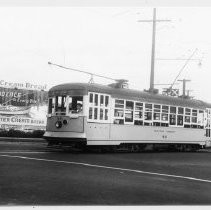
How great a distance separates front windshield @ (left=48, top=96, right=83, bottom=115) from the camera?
2111cm

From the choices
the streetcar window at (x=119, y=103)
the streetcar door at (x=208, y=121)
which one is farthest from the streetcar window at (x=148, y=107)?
the streetcar door at (x=208, y=121)

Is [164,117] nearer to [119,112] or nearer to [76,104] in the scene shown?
[119,112]

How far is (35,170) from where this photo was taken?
42.8ft

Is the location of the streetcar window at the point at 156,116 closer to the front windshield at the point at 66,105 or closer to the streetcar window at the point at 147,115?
the streetcar window at the point at 147,115

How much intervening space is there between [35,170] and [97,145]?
8574mm

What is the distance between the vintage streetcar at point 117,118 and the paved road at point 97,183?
4.72 meters

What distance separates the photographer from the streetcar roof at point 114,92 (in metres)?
21.2

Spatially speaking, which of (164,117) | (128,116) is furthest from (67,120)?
(164,117)

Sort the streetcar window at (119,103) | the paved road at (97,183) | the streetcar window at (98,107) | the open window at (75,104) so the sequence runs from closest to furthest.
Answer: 1. the paved road at (97,183)
2. the open window at (75,104)
3. the streetcar window at (98,107)
4. the streetcar window at (119,103)

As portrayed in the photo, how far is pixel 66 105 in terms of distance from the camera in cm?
2134

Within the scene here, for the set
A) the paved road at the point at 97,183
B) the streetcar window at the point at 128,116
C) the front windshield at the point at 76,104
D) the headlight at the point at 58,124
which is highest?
the front windshield at the point at 76,104

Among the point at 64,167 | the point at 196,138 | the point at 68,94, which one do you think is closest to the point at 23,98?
the point at 196,138

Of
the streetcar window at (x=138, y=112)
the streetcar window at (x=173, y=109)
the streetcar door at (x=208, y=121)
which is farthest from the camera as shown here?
the streetcar door at (x=208, y=121)

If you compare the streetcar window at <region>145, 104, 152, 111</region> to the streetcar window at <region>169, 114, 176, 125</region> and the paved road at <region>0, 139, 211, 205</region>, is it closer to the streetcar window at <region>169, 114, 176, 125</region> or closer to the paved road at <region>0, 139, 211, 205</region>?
the streetcar window at <region>169, 114, 176, 125</region>
